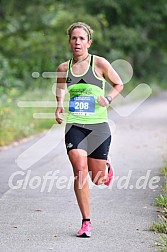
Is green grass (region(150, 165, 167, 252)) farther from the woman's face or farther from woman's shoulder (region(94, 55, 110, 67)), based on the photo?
the woman's face

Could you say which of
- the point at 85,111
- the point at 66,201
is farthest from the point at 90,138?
the point at 66,201

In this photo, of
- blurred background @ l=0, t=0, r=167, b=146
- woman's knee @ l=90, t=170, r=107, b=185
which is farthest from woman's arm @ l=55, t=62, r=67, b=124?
blurred background @ l=0, t=0, r=167, b=146

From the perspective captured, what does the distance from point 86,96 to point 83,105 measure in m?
0.10

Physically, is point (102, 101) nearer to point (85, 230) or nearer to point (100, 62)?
point (100, 62)

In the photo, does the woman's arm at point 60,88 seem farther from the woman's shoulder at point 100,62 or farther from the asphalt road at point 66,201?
the asphalt road at point 66,201

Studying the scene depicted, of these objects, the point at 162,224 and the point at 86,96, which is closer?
the point at 86,96

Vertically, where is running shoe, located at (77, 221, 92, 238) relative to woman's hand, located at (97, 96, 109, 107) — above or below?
below

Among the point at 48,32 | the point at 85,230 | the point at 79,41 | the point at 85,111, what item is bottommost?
the point at 85,230

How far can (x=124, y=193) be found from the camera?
1011cm

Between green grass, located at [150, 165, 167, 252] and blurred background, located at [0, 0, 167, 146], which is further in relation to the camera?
blurred background, located at [0, 0, 167, 146]

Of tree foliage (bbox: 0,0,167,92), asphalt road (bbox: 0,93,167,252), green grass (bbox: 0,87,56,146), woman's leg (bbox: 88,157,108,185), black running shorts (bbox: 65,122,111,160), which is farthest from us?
tree foliage (bbox: 0,0,167,92)

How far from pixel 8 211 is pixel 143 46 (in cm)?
3932

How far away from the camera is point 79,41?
7328 millimetres

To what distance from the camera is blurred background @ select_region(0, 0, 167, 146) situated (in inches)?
815
